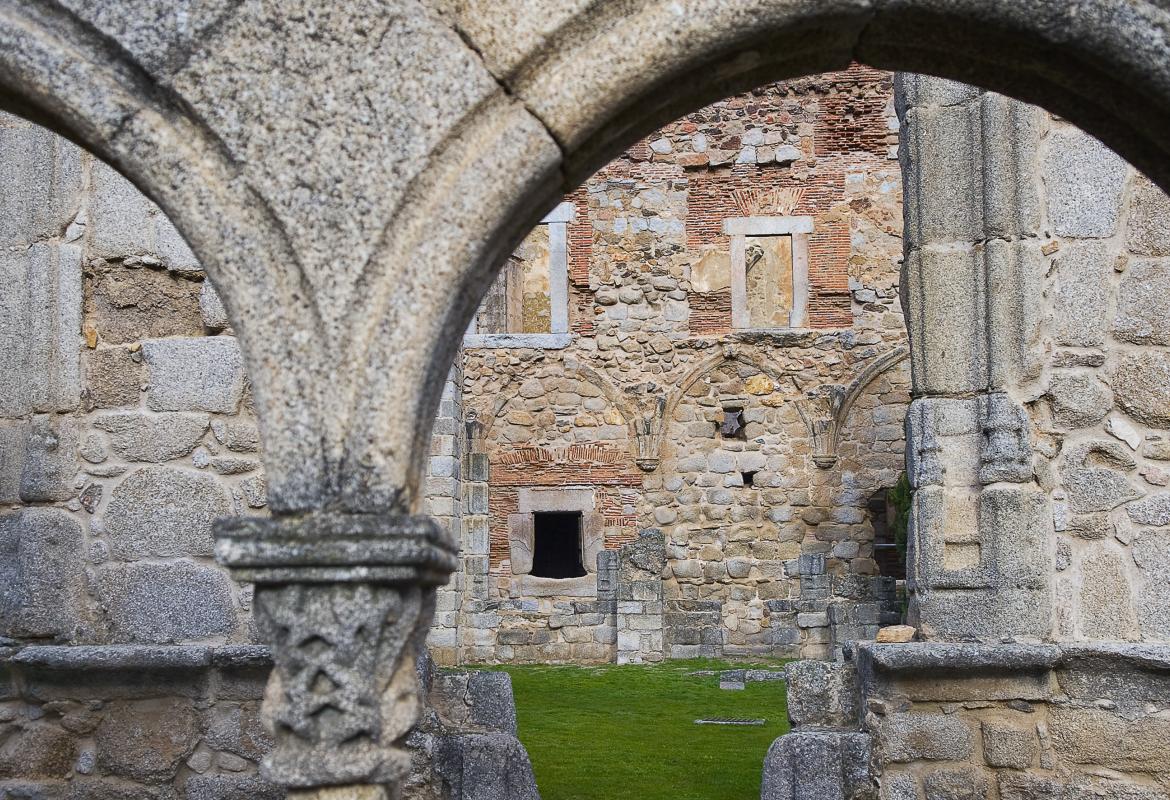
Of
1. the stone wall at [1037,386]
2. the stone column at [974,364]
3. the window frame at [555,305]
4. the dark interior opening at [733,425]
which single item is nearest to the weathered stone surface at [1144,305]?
the stone wall at [1037,386]

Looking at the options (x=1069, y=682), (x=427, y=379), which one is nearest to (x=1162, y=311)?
(x=1069, y=682)

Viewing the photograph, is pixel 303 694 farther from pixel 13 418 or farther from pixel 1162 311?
pixel 1162 311

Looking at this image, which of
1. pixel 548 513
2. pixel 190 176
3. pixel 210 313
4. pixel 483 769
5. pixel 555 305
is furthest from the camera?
pixel 555 305

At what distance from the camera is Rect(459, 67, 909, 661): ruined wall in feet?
48.8

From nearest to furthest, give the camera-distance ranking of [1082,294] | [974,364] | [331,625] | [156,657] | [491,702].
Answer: [331,625], [156,657], [1082,294], [974,364], [491,702]

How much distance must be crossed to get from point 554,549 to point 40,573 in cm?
1144

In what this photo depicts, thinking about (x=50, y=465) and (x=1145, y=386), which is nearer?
(x=50, y=465)

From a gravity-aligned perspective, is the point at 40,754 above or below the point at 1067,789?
above

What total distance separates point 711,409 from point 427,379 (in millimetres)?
13090

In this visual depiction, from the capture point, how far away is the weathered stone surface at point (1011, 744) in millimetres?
4500

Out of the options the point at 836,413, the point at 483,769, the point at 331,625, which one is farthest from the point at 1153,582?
the point at 836,413

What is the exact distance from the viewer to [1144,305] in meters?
4.55

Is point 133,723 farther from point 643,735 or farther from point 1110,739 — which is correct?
point 643,735

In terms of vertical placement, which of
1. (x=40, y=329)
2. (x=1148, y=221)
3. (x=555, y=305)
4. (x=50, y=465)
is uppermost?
(x=555, y=305)
